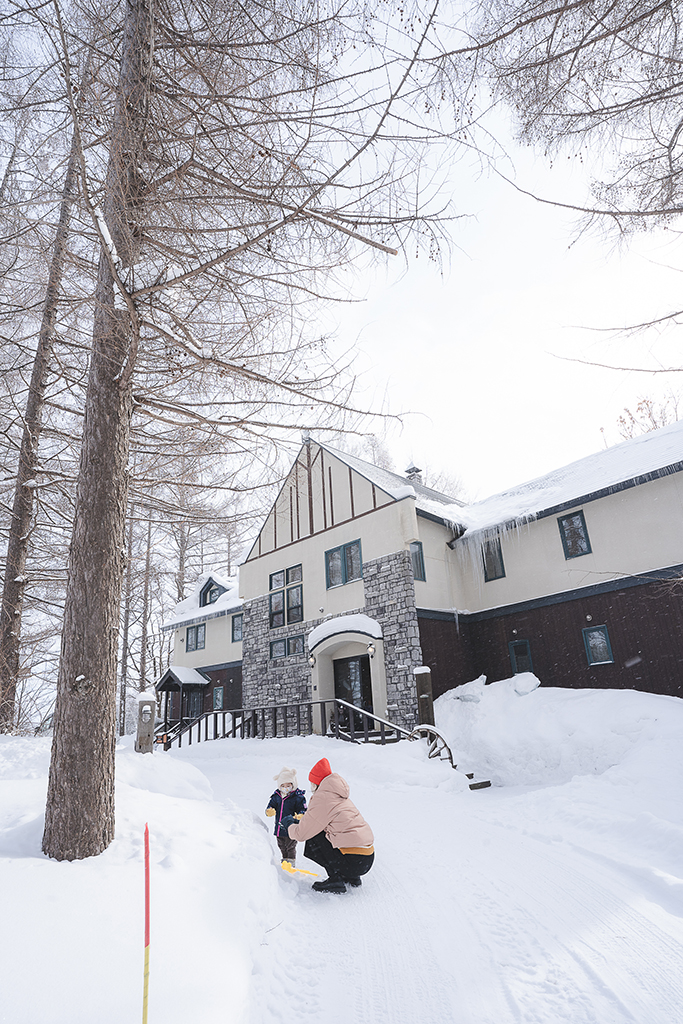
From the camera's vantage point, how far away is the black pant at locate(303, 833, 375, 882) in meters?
4.18

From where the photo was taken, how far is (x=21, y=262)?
512 cm

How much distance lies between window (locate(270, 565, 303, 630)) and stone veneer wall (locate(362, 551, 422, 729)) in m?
3.03

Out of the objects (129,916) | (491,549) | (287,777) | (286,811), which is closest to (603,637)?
(491,549)

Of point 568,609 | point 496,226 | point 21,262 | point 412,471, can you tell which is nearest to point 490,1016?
point 496,226

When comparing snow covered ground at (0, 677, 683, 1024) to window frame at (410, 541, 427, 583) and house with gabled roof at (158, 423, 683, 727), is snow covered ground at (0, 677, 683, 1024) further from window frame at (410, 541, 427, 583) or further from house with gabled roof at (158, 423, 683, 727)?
window frame at (410, 541, 427, 583)

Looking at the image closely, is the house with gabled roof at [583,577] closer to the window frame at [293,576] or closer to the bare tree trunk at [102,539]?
the window frame at [293,576]

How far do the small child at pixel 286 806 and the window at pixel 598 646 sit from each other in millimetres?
9715

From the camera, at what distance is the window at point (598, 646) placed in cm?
1234

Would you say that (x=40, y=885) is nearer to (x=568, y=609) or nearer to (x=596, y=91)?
(x=596, y=91)

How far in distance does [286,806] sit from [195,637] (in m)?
19.0

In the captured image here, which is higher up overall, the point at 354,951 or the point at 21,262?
the point at 21,262

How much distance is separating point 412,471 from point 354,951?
1683 centimetres

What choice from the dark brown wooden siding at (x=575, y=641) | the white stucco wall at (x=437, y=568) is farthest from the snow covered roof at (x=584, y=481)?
the dark brown wooden siding at (x=575, y=641)

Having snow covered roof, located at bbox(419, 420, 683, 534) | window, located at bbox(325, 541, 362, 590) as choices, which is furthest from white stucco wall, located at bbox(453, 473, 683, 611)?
window, located at bbox(325, 541, 362, 590)
